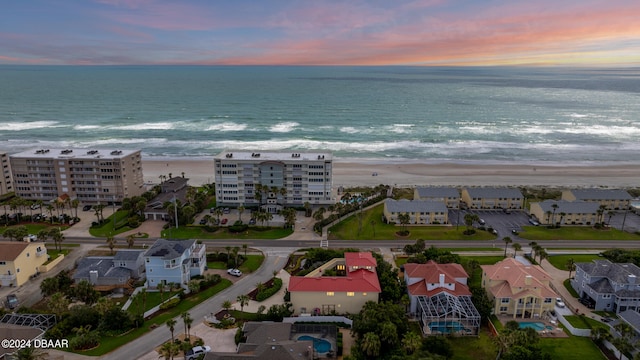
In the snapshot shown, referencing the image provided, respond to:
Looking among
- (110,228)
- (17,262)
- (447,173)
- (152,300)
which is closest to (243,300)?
(152,300)

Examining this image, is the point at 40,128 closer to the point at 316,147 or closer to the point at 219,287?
the point at 316,147

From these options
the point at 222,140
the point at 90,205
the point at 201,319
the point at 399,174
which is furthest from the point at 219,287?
the point at 222,140

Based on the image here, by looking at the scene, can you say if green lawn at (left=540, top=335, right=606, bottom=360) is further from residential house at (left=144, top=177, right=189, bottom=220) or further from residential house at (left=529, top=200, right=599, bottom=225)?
residential house at (left=144, top=177, right=189, bottom=220)

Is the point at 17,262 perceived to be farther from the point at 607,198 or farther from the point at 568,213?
the point at 607,198

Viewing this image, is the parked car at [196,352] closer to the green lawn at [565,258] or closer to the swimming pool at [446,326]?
the swimming pool at [446,326]

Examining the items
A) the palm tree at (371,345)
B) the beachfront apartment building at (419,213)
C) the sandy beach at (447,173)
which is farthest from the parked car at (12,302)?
the beachfront apartment building at (419,213)
